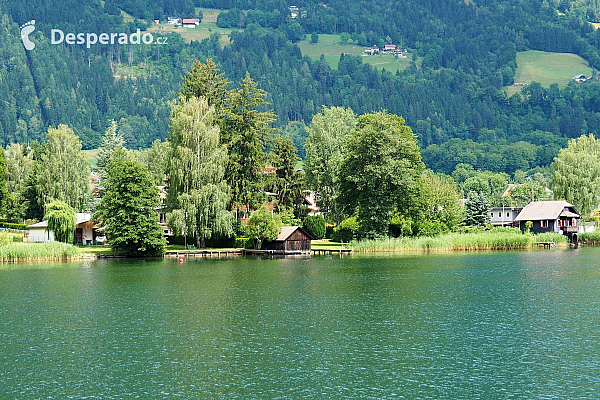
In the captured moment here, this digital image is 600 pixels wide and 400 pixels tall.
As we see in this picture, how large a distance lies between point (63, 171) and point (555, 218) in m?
73.4

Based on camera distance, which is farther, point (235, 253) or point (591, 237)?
point (591, 237)

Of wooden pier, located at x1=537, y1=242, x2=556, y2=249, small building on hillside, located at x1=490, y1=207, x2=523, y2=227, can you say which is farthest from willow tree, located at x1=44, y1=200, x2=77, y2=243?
small building on hillside, located at x1=490, y1=207, x2=523, y2=227

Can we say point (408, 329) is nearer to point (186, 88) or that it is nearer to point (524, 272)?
point (524, 272)

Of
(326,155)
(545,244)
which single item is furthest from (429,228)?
(326,155)

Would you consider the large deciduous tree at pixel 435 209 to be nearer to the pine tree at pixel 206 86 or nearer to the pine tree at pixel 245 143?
the pine tree at pixel 245 143

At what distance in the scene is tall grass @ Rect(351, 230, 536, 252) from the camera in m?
98.1

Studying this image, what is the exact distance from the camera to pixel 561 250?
10269 centimetres

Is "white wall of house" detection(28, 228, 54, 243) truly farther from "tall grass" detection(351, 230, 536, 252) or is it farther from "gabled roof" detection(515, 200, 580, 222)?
"gabled roof" detection(515, 200, 580, 222)

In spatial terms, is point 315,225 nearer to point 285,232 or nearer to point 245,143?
point 285,232

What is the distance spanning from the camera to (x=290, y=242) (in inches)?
3834

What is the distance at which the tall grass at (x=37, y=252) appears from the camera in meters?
87.0

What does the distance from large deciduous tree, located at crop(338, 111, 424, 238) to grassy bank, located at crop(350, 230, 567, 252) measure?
5.59 ft

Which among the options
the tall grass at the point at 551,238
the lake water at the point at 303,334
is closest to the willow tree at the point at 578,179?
the tall grass at the point at 551,238

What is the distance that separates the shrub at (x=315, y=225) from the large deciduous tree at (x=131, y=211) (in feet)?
89.8
